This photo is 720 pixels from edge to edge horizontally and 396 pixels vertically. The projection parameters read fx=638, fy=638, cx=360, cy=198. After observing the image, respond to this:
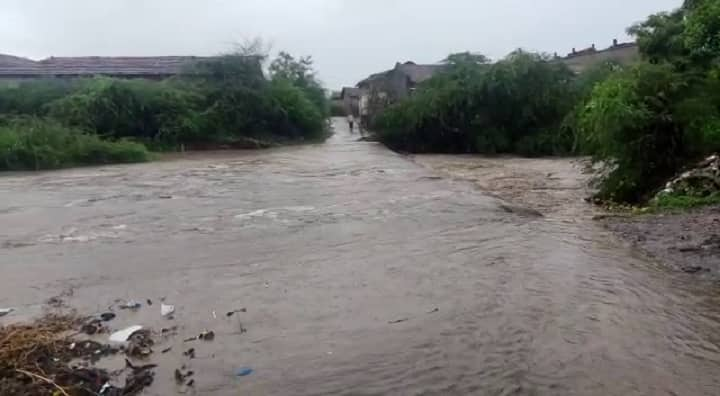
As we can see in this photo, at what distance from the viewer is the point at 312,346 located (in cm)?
492

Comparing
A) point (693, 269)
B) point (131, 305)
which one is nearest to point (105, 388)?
point (131, 305)

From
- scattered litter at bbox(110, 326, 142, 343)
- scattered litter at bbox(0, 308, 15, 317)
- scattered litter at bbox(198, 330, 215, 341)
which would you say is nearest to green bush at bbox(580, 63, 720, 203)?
scattered litter at bbox(198, 330, 215, 341)

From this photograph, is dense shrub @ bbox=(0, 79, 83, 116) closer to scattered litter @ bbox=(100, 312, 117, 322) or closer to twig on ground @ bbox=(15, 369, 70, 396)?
scattered litter @ bbox=(100, 312, 117, 322)

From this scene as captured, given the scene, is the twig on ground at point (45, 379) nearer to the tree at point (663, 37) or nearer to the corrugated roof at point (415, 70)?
the tree at point (663, 37)

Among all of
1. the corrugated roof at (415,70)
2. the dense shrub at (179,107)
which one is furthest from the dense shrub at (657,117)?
the corrugated roof at (415,70)

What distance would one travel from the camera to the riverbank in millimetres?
7266

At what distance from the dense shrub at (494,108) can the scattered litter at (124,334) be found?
22163mm

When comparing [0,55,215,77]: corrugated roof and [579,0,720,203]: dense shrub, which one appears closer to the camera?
[579,0,720,203]: dense shrub

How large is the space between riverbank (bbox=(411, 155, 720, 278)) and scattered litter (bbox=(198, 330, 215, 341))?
4.88m

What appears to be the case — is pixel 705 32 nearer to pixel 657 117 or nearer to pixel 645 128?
pixel 657 117

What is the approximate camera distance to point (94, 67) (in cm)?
3712

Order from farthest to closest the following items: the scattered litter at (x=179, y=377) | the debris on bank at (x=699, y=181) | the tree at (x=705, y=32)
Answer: the tree at (x=705, y=32), the debris on bank at (x=699, y=181), the scattered litter at (x=179, y=377)

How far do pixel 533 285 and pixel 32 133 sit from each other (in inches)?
774

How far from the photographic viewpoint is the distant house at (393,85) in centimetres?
3422
